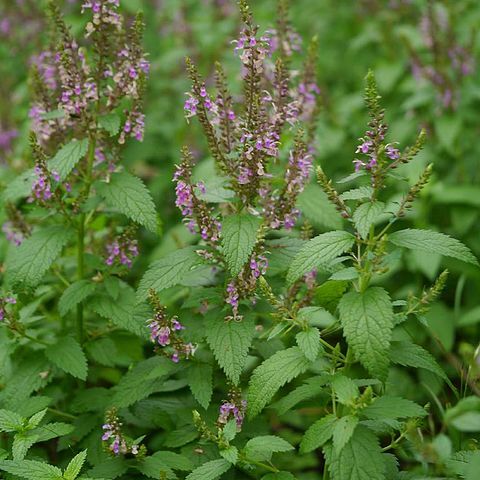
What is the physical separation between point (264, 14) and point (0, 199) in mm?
5341

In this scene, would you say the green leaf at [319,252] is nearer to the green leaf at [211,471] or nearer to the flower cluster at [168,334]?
the flower cluster at [168,334]

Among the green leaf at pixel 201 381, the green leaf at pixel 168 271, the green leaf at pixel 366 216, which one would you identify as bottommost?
the green leaf at pixel 201 381

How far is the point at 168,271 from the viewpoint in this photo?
147 inches

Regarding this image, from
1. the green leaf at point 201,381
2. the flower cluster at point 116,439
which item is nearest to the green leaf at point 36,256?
the flower cluster at point 116,439

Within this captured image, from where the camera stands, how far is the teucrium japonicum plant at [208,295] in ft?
10.9

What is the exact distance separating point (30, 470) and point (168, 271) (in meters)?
1.17

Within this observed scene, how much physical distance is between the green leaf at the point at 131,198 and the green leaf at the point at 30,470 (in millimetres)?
1323

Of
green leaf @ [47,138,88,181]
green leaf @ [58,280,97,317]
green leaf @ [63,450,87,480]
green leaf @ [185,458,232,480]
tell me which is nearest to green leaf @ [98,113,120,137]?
green leaf @ [47,138,88,181]

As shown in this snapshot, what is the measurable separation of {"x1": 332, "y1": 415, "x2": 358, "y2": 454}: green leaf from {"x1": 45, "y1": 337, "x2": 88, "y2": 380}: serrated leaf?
152cm

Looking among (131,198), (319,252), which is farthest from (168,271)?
(319,252)

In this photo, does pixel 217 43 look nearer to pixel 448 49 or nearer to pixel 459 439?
pixel 448 49

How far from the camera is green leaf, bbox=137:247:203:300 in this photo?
3660 millimetres

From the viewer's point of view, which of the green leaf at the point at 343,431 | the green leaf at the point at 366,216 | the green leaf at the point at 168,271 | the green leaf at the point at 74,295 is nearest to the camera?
the green leaf at the point at 343,431

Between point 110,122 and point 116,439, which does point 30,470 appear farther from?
point 110,122
